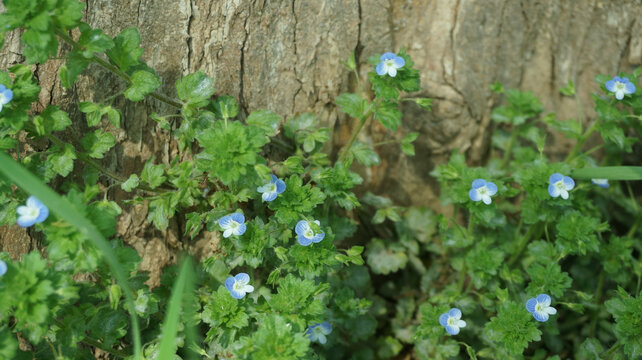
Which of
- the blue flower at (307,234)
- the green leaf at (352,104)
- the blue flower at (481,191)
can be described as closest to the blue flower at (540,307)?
the blue flower at (481,191)

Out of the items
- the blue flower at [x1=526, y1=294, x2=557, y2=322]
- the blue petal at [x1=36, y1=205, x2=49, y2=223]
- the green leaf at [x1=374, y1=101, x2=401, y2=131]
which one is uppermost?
the blue petal at [x1=36, y1=205, x2=49, y2=223]

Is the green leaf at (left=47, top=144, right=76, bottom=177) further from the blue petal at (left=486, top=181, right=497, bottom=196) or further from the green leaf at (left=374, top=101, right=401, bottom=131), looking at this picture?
the blue petal at (left=486, top=181, right=497, bottom=196)

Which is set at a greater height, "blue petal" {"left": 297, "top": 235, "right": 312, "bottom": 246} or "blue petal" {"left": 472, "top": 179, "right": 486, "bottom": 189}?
"blue petal" {"left": 297, "top": 235, "right": 312, "bottom": 246}

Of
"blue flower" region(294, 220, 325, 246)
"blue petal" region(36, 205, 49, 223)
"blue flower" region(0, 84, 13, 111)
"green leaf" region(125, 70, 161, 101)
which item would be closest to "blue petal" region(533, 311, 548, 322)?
"blue flower" region(294, 220, 325, 246)

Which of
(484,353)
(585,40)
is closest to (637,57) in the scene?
(585,40)

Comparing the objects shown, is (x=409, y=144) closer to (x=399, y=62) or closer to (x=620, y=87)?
(x=399, y=62)

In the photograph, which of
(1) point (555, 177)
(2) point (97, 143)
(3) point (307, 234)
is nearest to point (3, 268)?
(2) point (97, 143)
